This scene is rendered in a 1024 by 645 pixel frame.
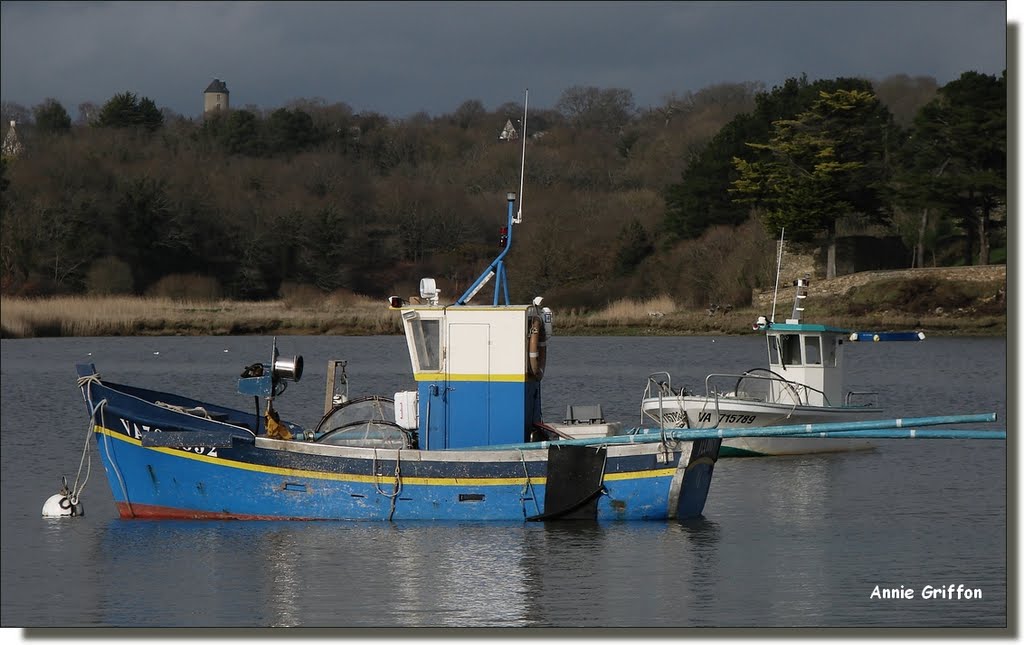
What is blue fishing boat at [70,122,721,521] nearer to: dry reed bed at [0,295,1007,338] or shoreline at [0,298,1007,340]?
dry reed bed at [0,295,1007,338]

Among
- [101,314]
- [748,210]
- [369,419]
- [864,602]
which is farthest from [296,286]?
[864,602]

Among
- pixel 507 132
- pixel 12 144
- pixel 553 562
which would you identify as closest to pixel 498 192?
pixel 507 132

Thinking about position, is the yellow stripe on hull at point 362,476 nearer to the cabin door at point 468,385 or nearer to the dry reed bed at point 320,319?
the cabin door at point 468,385

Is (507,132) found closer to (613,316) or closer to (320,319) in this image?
(613,316)

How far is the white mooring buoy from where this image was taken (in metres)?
18.2

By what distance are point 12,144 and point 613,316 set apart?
1302 inches

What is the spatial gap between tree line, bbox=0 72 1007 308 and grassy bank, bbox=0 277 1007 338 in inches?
94.8

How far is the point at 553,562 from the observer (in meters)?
16.1

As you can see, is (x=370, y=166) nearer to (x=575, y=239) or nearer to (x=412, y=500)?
(x=575, y=239)

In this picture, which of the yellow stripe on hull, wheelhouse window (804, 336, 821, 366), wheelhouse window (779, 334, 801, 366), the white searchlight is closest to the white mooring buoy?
the yellow stripe on hull

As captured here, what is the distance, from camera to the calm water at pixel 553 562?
14242 mm

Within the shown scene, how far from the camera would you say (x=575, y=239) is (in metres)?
73.0

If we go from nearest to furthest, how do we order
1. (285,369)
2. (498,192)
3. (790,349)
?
1. (285,369)
2. (790,349)
3. (498,192)

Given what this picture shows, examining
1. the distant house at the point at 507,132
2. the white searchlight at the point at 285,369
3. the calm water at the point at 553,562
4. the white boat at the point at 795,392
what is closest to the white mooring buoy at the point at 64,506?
the calm water at the point at 553,562
